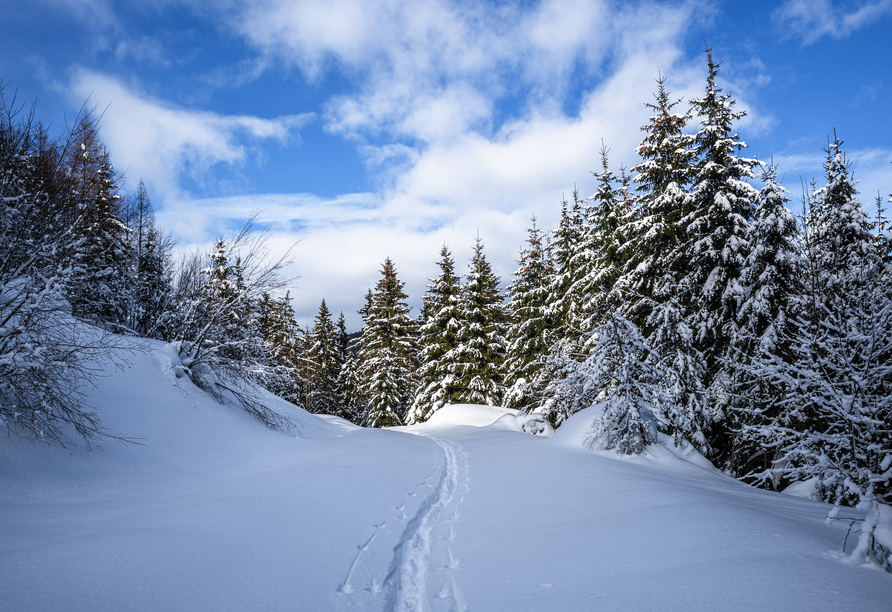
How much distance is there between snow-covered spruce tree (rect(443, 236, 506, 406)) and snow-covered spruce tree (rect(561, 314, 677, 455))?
1502 centimetres

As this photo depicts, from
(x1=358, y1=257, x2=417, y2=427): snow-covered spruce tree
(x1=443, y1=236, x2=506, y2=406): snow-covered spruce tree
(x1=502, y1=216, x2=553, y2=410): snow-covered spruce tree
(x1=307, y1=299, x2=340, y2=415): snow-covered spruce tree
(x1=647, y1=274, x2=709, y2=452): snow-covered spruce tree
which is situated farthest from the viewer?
(x1=307, y1=299, x2=340, y2=415): snow-covered spruce tree

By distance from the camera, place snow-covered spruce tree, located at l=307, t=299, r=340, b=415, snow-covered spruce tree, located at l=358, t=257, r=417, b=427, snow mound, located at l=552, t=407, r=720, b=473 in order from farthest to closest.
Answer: snow-covered spruce tree, located at l=307, t=299, r=340, b=415 < snow-covered spruce tree, located at l=358, t=257, r=417, b=427 < snow mound, located at l=552, t=407, r=720, b=473

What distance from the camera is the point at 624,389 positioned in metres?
9.52

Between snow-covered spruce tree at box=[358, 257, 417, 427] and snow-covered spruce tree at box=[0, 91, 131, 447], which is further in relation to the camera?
snow-covered spruce tree at box=[358, 257, 417, 427]

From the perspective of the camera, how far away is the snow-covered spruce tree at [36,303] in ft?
17.6

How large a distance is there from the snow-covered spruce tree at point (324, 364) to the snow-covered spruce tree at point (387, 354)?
3.11 meters

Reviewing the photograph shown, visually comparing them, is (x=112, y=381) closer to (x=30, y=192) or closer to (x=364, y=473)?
(x=30, y=192)

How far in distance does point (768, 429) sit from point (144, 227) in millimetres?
25549

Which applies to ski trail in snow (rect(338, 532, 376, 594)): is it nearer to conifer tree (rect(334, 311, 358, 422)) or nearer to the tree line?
the tree line

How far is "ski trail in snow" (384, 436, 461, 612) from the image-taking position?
3.33 m

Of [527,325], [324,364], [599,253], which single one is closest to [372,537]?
[599,253]

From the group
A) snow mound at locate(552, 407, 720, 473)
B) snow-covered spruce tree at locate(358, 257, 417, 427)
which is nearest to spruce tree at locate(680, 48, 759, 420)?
snow mound at locate(552, 407, 720, 473)

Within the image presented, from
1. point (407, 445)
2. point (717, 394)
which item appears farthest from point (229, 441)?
point (717, 394)

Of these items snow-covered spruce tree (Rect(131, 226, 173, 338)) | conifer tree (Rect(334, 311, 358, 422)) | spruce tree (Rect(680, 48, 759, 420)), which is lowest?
conifer tree (Rect(334, 311, 358, 422))
